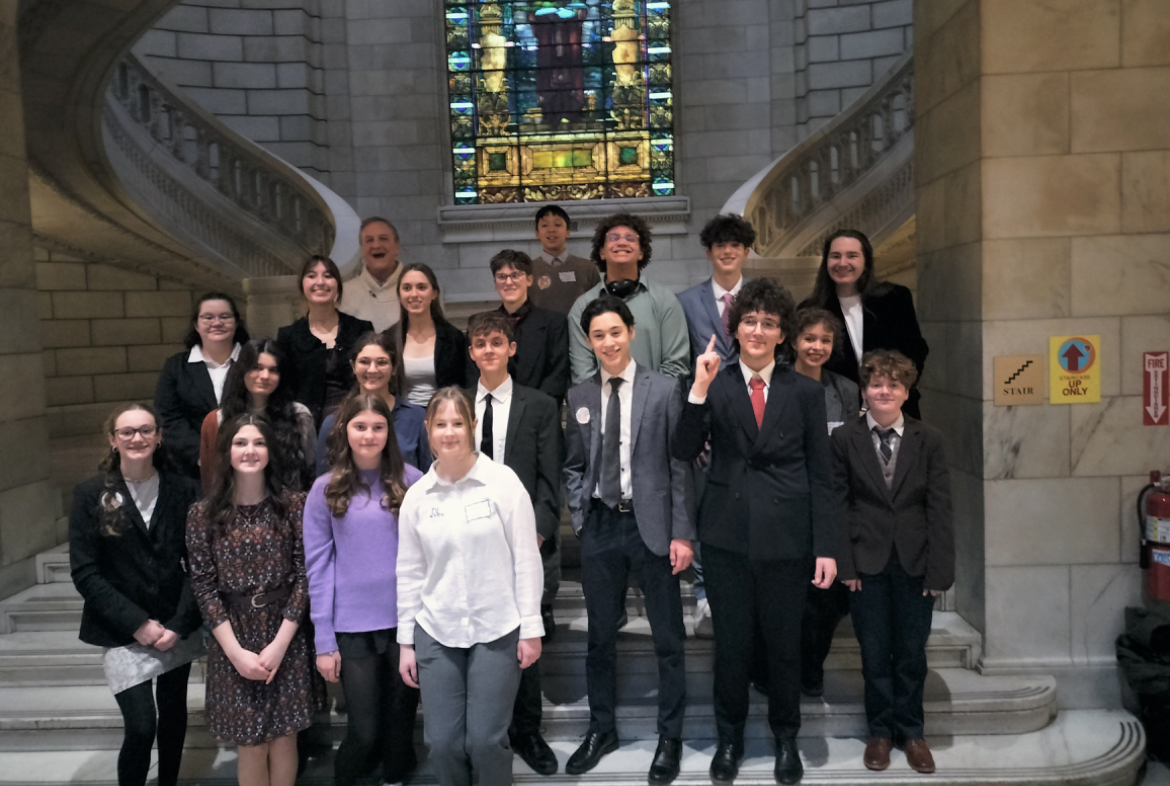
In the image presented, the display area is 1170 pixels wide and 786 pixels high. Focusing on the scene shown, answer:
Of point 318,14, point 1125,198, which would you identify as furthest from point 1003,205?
point 318,14

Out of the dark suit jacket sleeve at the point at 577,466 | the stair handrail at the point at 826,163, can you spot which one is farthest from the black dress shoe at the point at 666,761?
the stair handrail at the point at 826,163

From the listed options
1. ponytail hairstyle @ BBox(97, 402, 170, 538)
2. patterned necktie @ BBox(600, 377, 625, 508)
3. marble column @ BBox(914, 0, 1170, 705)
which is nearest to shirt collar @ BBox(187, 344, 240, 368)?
ponytail hairstyle @ BBox(97, 402, 170, 538)

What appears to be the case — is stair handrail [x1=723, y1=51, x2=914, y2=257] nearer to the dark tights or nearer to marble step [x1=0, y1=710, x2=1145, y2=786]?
marble step [x1=0, y1=710, x2=1145, y2=786]

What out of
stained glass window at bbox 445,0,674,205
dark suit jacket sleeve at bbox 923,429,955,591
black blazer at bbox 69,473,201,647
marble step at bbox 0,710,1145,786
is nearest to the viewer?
black blazer at bbox 69,473,201,647

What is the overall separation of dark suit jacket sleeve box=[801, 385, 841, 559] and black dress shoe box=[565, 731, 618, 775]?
1.22m

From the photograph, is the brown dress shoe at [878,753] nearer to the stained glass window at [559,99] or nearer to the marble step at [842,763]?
the marble step at [842,763]

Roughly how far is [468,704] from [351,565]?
67 centimetres

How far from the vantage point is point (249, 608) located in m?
3.21

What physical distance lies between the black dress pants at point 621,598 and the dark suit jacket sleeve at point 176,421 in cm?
187

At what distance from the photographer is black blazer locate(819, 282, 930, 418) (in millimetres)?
4027

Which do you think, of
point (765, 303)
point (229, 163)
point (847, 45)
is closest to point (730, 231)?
point (765, 303)

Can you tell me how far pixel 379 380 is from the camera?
3.55 m

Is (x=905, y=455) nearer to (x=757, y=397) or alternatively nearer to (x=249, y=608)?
(x=757, y=397)

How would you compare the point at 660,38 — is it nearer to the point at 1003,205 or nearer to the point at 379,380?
the point at 1003,205
